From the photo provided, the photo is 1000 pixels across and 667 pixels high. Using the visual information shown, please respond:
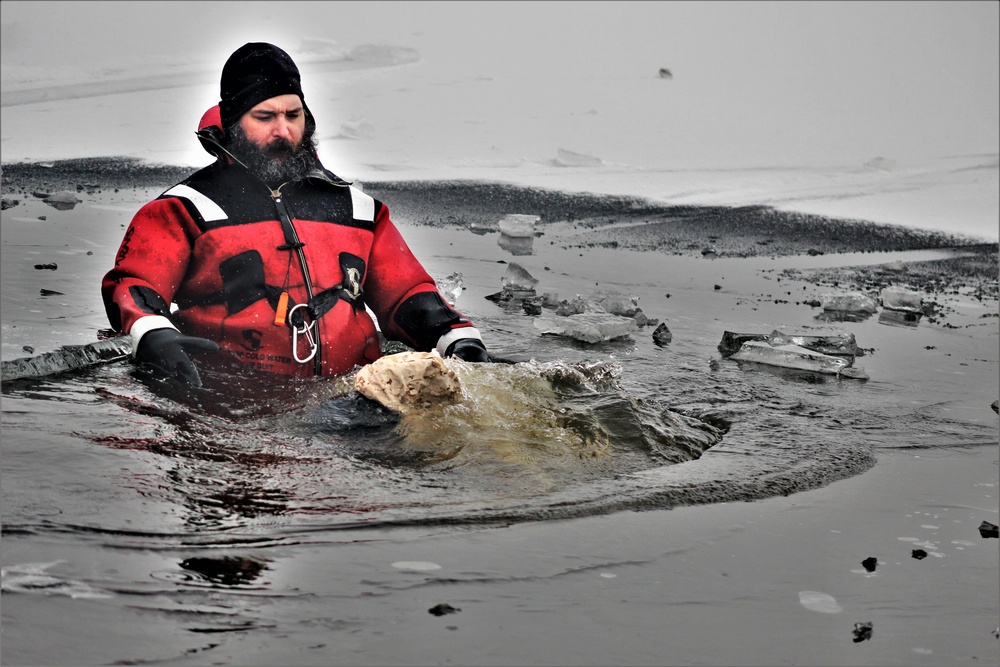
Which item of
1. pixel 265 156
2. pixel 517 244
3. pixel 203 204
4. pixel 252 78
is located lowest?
pixel 517 244

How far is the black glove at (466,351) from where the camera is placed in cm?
454

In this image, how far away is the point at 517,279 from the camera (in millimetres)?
7082

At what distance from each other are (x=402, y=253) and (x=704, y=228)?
545cm

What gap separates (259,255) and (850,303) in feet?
13.8

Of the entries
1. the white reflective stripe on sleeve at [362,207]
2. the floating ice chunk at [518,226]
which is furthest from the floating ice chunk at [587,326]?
the floating ice chunk at [518,226]

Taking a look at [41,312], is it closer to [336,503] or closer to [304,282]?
[304,282]

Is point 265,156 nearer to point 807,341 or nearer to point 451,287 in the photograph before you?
point 451,287

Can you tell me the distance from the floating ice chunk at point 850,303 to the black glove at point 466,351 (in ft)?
11.0

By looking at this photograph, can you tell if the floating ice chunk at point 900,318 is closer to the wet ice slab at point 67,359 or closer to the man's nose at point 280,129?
the man's nose at point 280,129

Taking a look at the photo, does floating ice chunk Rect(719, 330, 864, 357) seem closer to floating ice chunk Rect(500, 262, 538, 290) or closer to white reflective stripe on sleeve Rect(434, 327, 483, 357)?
floating ice chunk Rect(500, 262, 538, 290)

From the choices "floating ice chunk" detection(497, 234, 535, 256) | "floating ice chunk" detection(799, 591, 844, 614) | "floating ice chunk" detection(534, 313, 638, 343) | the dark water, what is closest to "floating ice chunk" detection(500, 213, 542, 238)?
"floating ice chunk" detection(497, 234, 535, 256)

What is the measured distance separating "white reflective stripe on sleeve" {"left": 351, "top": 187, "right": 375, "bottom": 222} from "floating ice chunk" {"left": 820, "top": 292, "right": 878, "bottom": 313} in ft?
11.7

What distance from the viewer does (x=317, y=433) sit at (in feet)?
12.5

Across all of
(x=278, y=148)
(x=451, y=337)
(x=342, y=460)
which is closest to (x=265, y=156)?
(x=278, y=148)
